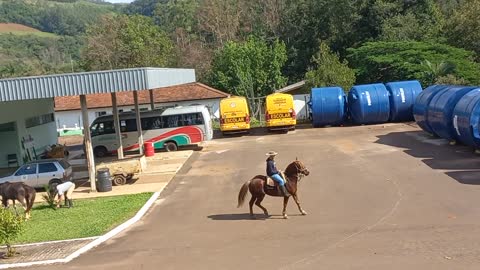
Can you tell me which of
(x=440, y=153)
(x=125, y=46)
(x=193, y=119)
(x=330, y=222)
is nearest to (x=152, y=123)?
→ (x=193, y=119)

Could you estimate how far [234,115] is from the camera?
3531 centimetres

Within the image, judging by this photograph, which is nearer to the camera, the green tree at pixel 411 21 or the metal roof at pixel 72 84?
the metal roof at pixel 72 84

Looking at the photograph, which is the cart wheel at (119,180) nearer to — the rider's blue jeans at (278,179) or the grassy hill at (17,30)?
the rider's blue jeans at (278,179)

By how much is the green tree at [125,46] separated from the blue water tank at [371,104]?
2844 centimetres

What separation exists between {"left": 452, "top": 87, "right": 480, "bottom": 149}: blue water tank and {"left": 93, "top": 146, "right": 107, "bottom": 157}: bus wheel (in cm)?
1857

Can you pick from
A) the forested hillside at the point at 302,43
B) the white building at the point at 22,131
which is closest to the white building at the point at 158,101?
the forested hillside at the point at 302,43

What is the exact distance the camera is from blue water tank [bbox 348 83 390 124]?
1390 inches

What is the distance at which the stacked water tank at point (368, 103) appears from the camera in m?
35.4

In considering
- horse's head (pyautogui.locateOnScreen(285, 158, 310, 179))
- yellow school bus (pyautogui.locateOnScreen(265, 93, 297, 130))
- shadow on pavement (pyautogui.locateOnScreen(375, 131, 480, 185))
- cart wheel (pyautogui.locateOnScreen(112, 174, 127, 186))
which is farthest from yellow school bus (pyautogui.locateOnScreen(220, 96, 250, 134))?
horse's head (pyautogui.locateOnScreen(285, 158, 310, 179))

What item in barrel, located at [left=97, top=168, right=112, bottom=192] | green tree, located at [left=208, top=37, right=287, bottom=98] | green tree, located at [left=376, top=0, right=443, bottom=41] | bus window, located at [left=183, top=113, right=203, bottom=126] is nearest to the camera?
barrel, located at [left=97, top=168, right=112, bottom=192]

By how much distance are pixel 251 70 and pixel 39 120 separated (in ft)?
78.4

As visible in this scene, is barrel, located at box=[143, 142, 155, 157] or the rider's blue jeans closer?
the rider's blue jeans

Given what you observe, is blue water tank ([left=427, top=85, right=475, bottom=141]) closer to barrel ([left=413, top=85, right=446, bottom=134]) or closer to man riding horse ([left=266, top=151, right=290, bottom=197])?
barrel ([left=413, top=85, right=446, bottom=134])

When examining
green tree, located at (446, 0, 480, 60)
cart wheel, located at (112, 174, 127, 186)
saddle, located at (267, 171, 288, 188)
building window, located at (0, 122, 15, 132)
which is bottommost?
cart wheel, located at (112, 174, 127, 186)
